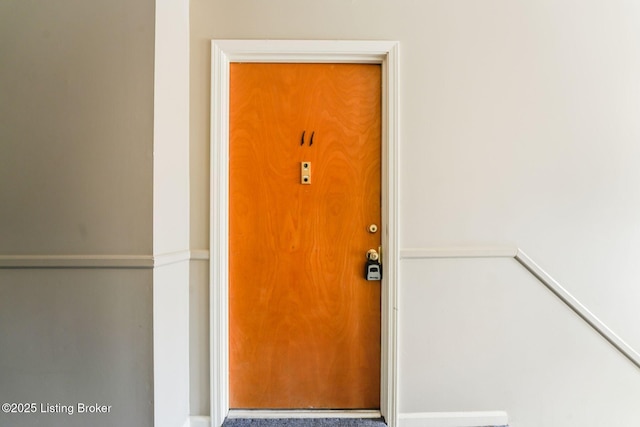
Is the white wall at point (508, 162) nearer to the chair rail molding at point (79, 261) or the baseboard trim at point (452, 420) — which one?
the baseboard trim at point (452, 420)

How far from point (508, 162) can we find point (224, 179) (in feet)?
4.78

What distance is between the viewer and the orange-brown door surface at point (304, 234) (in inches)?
58.5

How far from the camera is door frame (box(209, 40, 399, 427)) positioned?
142cm

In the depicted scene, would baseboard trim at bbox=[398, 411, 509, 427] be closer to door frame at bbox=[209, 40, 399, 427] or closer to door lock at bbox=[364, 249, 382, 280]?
door frame at bbox=[209, 40, 399, 427]

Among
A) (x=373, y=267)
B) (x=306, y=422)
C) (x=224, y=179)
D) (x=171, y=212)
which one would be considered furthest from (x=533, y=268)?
(x=171, y=212)

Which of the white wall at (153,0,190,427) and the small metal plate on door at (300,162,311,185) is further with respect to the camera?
the small metal plate on door at (300,162,311,185)

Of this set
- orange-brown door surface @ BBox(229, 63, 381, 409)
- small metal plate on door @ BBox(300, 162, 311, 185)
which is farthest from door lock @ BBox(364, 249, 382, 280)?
small metal plate on door @ BBox(300, 162, 311, 185)

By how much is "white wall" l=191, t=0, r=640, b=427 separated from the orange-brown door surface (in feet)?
0.54

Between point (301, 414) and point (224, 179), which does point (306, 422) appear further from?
point (224, 179)

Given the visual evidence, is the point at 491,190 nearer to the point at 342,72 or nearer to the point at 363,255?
the point at 363,255

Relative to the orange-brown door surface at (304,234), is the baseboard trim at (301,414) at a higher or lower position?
lower

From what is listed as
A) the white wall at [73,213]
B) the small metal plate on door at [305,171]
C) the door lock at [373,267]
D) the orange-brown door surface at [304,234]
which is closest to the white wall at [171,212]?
the white wall at [73,213]

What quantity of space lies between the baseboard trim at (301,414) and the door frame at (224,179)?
79mm

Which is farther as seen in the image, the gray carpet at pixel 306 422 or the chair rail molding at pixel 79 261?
the gray carpet at pixel 306 422
